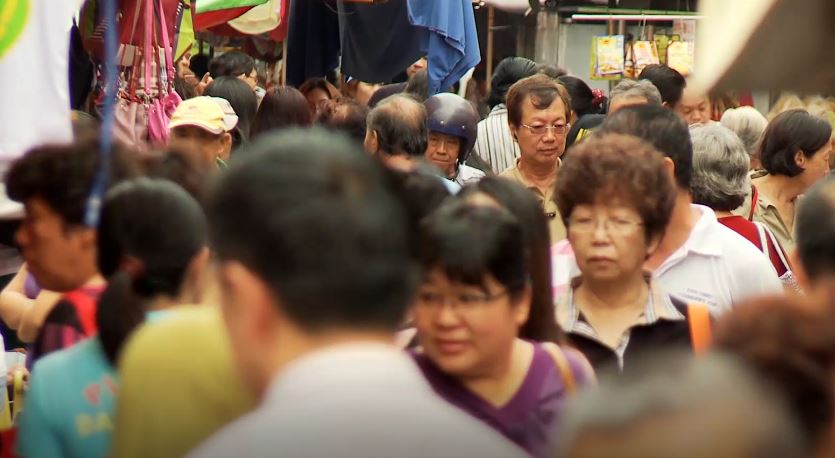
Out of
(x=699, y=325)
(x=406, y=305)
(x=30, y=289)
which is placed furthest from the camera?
(x=30, y=289)

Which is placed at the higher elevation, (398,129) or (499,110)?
(398,129)

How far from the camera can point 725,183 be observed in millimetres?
5922

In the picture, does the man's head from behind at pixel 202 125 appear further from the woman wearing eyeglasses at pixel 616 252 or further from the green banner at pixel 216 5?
the woman wearing eyeglasses at pixel 616 252

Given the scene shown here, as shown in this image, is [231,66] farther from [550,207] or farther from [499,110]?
[550,207]

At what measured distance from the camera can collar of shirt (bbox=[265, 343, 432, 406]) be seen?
1924mm

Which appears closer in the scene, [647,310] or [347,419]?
[347,419]

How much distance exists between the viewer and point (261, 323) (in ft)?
6.69

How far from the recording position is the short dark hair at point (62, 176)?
3467mm

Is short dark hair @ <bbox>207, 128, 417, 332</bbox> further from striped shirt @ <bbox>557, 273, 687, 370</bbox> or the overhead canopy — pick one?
striped shirt @ <bbox>557, 273, 687, 370</bbox>

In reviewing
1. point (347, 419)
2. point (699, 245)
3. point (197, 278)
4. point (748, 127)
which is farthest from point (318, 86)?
point (347, 419)

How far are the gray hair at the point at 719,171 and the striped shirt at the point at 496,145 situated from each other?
246 centimetres

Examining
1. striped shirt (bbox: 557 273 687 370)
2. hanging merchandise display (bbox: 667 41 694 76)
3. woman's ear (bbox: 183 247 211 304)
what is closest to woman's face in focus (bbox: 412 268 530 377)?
woman's ear (bbox: 183 247 211 304)

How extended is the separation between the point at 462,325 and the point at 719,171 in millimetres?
2988

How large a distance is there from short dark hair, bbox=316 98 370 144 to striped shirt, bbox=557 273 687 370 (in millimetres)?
A: 3401
